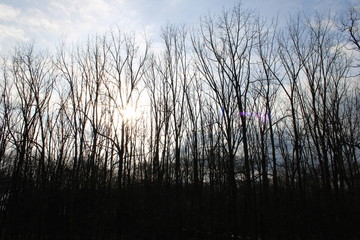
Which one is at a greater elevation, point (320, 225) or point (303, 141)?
point (303, 141)

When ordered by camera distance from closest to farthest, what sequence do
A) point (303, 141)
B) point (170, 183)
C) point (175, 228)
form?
point (175, 228), point (170, 183), point (303, 141)

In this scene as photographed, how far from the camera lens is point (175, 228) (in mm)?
8016

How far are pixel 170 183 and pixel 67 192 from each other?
4187mm

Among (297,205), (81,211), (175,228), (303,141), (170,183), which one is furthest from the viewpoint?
(303,141)

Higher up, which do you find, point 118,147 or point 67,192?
point 118,147

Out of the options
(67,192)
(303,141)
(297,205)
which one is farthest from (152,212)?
(303,141)

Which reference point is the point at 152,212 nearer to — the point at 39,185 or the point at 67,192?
the point at 67,192

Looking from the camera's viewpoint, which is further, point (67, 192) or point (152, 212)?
point (67, 192)

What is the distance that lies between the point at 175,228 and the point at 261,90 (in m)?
7.00

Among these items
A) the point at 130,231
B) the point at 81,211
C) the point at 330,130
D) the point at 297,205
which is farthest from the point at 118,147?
the point at 330,130

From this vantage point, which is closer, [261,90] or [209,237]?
[209,237]

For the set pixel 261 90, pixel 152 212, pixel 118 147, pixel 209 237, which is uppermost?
pixel 261 90

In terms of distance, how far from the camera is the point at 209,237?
838cm

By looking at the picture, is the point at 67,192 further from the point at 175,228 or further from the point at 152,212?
the point at 175,228
